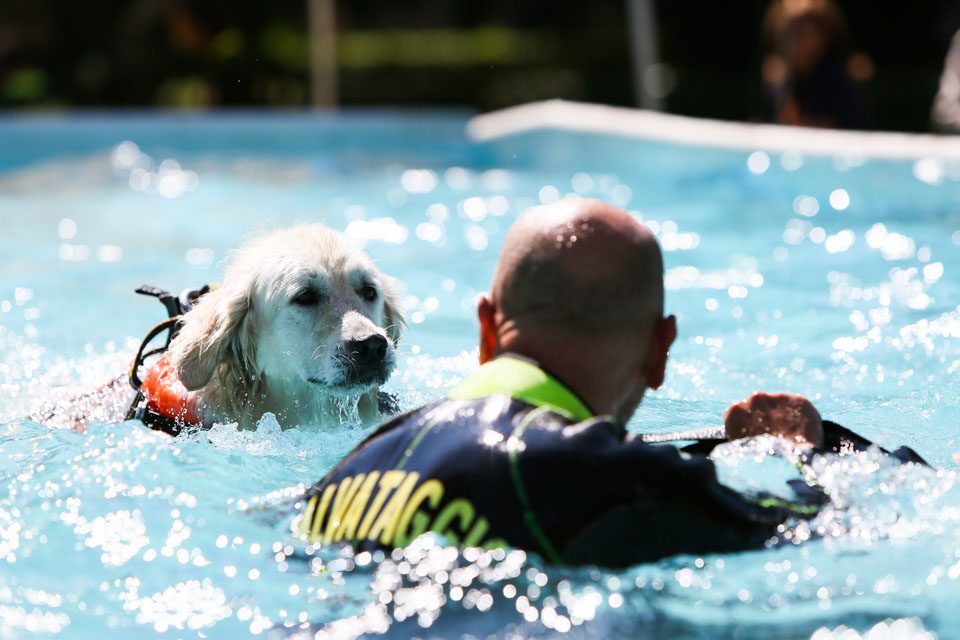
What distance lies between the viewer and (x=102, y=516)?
12.3ft

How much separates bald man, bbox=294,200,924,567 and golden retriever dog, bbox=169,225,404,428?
1.60 m

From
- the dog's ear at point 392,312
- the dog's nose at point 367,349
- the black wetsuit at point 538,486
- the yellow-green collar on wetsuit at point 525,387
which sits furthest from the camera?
the dog's ear at point 392,312

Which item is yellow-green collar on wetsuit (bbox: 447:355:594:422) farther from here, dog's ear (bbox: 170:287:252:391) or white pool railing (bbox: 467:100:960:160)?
white pool railing (bbox: 467:100:960:160)

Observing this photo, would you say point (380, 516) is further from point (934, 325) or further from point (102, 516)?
point (934, 325)

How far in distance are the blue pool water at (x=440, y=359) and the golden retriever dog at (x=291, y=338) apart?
19 centimetres

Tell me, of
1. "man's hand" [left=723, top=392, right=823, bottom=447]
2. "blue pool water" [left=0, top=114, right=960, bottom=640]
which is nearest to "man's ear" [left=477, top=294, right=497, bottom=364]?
"blue pool water" [left=0, top=114, right=960, bottom=640]

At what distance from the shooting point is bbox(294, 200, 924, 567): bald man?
270 centimetres

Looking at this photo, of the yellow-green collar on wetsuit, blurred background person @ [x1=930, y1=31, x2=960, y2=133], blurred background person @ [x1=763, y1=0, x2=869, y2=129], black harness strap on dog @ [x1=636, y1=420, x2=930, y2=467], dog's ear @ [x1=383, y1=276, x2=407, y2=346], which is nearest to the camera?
the yellow-green collar on wetsuit

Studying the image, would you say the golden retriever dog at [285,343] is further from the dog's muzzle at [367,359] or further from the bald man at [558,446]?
the bald man at [558,446]

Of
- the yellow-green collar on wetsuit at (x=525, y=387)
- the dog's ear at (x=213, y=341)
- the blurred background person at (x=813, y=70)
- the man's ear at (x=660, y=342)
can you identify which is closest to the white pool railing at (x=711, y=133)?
the blurred background person at (x=813, y=70)

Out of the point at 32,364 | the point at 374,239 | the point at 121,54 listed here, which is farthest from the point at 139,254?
the point at 121,54

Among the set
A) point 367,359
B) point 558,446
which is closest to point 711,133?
point 367,359

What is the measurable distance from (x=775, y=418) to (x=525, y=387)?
789 mm

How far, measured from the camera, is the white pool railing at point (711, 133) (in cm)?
1049
